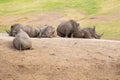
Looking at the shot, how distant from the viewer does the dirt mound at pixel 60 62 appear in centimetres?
1405

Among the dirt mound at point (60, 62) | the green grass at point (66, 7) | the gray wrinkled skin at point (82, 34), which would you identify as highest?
the green grass at point (66, 7)

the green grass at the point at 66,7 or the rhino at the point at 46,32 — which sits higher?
the green grass at the point at 66,7

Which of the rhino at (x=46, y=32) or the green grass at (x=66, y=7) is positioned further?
the green grass at (x=66, y=7)

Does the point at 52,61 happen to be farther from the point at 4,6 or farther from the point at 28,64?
the point at 4,6

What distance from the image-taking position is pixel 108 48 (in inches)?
633

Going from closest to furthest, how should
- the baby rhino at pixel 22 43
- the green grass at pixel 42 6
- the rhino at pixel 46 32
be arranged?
1. the baby rhino at pixel 22 43
2. the rhino at pixel 46 32
3. the green grass at pixel 42 6

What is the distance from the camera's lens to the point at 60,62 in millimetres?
14695

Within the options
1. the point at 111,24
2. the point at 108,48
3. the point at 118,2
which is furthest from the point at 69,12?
the point at 108,48

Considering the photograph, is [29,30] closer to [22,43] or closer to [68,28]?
[68,28]

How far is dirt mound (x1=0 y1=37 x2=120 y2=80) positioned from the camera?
14.0 meters

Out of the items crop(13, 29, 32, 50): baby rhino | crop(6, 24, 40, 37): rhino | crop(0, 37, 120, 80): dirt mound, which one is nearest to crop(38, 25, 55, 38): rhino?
crop(6, 24, 40, 37): rhino

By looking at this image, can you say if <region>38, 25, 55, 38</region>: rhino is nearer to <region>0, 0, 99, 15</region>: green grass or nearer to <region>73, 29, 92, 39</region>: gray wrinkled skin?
<region>73, 29, 92, 39</region>: gray wrinkled skin

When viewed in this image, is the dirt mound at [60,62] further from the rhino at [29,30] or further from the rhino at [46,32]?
the rhino at [46,32]

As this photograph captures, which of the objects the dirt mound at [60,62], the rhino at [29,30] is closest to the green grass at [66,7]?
the rhino at [29,30]
